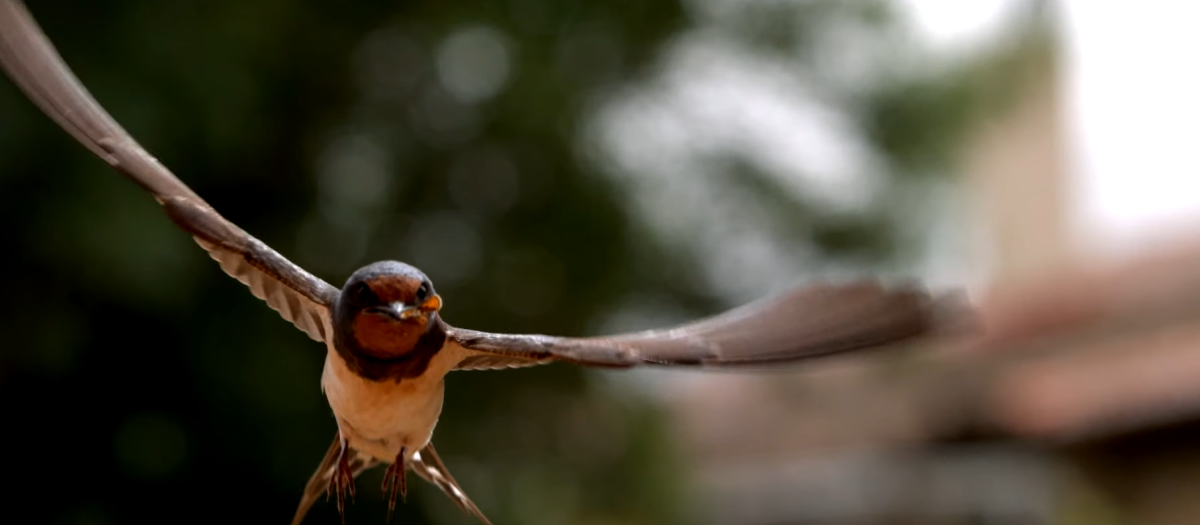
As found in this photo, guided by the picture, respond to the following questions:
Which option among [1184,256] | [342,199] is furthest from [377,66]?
[1184,256]

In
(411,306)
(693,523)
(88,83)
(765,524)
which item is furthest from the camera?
(765,524)

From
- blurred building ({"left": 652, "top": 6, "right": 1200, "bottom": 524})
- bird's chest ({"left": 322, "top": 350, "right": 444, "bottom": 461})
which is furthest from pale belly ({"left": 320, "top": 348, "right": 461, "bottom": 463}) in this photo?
blurred building ({"left": 652, "top": 6, "right": 1200, "bottom": 524})

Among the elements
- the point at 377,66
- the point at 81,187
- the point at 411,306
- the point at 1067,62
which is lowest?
the point at 411,306

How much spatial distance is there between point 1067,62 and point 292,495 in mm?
1714

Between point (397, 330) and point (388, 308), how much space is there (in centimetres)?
4

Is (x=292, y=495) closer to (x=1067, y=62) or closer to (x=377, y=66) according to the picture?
(x=377, y=66)

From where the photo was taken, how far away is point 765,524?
286cm

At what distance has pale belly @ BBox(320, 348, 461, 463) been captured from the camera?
593 millimetres

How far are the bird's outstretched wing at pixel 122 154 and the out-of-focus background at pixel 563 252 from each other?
0.32m

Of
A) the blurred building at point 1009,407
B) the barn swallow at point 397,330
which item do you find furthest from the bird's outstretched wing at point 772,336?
the blurred building at point 1009,407

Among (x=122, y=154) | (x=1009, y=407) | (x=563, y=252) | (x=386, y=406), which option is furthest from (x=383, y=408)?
(x=1009, y=407)

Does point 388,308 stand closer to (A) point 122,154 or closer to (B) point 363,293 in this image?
(B) point 363,293

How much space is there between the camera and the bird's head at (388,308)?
0.52 m

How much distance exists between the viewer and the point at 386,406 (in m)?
0.59
